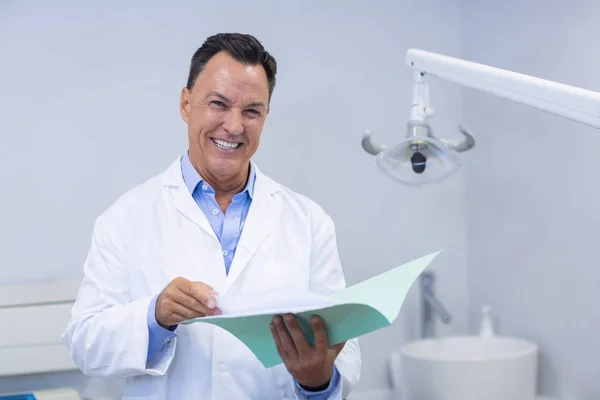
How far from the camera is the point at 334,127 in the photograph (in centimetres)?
272

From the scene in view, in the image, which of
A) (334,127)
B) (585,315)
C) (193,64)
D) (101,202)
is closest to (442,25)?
(334,127)

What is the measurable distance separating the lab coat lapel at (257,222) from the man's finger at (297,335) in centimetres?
29

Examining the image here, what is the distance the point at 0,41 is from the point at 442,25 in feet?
4.78

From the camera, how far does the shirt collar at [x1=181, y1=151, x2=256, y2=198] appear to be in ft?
4.89

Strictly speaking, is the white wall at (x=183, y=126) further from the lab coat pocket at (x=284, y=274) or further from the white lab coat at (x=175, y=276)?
the lab coat pocket at (x=284, y=274)

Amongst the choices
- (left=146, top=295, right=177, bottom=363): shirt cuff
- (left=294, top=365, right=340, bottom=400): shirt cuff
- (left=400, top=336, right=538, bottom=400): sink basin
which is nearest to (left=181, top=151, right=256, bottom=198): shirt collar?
(left=146, top=295, right=177, bottom=363): shirt cuff

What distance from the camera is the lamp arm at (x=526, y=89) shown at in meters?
1.09

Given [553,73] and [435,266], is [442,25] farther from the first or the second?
[435,266]

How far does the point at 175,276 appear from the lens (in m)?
1.41

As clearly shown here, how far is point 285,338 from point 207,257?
34 cm

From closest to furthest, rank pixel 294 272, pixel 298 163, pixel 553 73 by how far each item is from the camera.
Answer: pixel 294 272 < pixel 553 73 < pixel 298 163

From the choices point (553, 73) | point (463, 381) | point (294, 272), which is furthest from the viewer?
point (553, 73)

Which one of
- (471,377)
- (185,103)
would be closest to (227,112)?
(185,103)

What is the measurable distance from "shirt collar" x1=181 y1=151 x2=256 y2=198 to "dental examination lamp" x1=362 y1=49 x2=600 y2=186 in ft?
0.99
